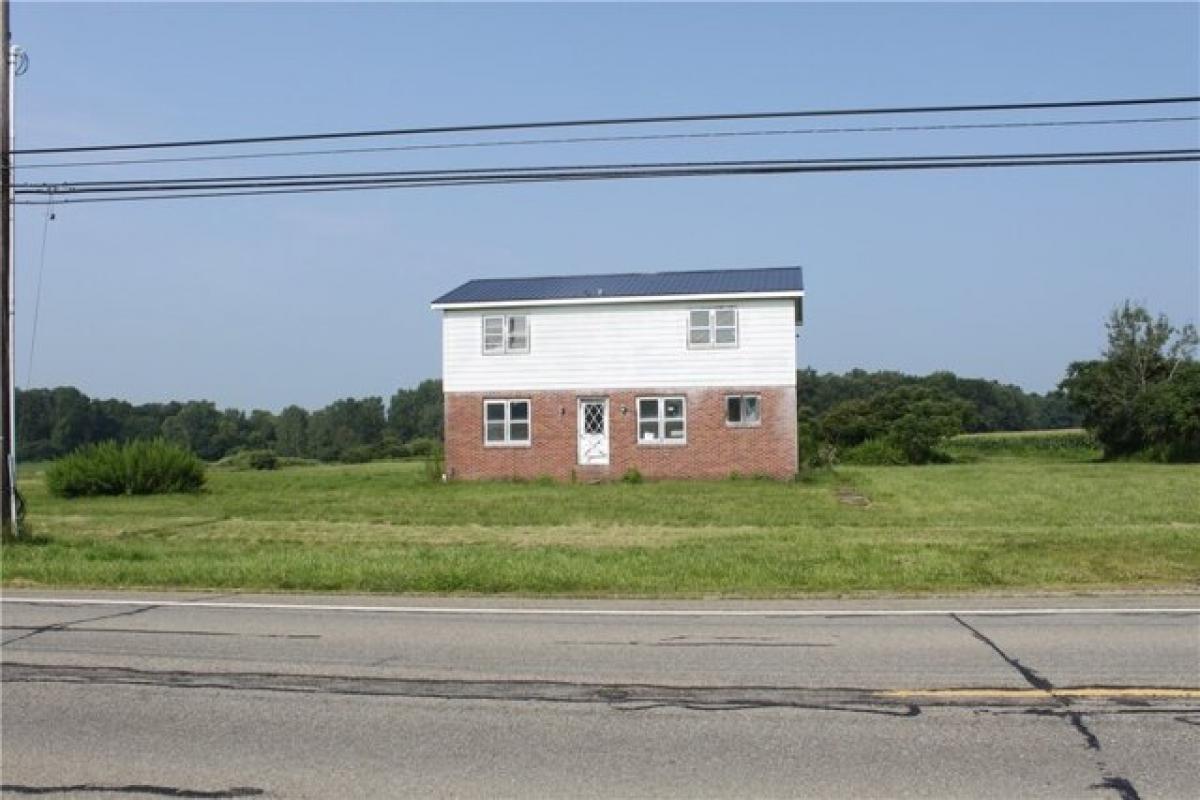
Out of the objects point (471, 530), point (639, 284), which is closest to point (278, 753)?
point (471, 530)

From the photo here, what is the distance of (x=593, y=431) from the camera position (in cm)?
3447

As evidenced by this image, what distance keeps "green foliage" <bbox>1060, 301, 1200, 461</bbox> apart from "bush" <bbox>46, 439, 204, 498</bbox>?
37899 mm

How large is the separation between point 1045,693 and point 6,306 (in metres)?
15.9

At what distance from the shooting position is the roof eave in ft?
109

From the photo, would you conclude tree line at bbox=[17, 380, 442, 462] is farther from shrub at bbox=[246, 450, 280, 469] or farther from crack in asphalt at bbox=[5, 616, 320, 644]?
crack in asphalt at bbox=[5, 616, 320, 644]

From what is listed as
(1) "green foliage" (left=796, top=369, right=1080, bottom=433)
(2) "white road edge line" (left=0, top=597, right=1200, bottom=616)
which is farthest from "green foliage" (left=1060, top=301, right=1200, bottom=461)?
(1) "green foliage" (left=796, top=369, right=1080, bottom=433)

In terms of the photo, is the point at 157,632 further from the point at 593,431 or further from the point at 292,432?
the point at 292,432

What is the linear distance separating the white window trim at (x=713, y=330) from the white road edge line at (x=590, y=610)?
22775 mm

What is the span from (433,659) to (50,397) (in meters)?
72.4

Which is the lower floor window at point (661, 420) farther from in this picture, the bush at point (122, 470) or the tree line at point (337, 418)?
the tree line at point (337, 418)

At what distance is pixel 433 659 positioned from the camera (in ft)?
29.2

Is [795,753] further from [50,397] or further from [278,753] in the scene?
[50,397]

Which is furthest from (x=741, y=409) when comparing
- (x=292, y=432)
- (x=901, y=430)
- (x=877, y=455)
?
(x=292, y=432)

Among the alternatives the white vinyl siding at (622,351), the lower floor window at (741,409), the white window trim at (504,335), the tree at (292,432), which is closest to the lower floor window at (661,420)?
the white vinyl siding at (622,351)
